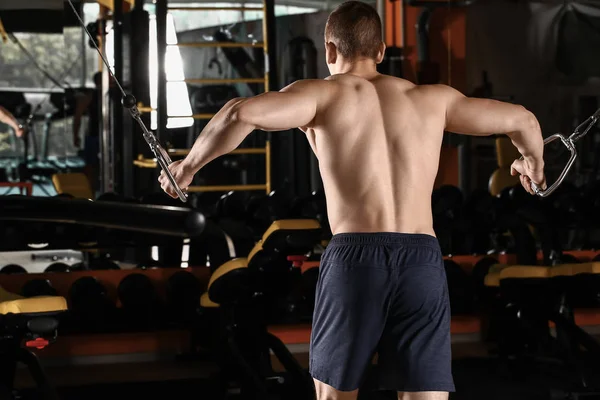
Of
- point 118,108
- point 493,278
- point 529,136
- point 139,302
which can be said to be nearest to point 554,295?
point 493,278

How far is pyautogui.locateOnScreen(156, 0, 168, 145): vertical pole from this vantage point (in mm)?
4723

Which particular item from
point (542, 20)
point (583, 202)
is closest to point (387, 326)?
point (583, 202)

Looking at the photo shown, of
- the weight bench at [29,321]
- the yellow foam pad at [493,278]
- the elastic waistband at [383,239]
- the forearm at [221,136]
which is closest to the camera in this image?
the forearm at [221,136]

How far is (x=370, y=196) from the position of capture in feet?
6.89

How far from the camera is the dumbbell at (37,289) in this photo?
3.91 meters

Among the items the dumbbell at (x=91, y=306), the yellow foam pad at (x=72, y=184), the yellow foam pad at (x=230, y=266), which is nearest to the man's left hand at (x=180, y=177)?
the yellow foam pad at (x=230, y=266)

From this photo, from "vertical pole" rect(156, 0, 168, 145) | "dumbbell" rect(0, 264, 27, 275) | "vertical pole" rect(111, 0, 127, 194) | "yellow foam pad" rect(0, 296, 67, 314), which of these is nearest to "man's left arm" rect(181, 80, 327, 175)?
"yellow foam pad" rect(0, 296, 67, 314)

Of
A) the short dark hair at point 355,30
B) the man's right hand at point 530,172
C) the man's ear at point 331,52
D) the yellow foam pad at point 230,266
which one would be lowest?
the yellow foam pad at point 230,266

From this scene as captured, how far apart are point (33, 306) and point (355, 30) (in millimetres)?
1670

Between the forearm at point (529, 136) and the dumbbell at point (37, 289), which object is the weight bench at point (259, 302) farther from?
the forearm at point (529, 136)

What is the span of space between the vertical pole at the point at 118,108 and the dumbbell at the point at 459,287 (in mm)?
1998

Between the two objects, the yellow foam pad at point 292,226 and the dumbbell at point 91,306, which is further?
the dumbbell at point 91,306

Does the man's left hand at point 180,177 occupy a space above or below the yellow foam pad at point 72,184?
above

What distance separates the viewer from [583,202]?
462 cm
